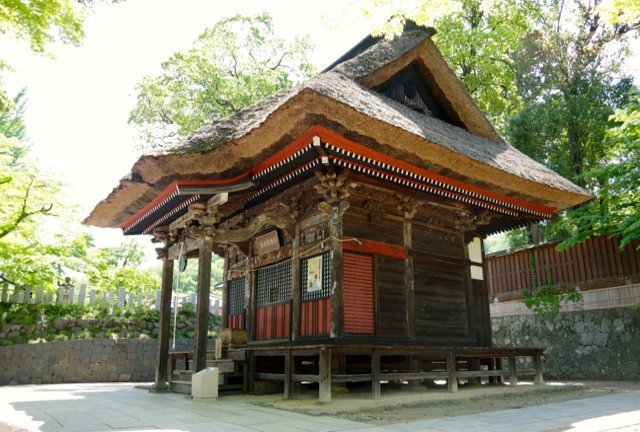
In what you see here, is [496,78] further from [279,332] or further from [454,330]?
[279,332]

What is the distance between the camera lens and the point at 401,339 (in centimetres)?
859

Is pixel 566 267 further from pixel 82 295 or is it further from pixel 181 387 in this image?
pixel 82 295

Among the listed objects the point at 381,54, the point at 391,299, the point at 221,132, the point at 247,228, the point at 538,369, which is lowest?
the point at 538,369

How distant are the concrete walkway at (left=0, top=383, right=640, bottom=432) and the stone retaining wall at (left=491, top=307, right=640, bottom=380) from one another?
6380 mm

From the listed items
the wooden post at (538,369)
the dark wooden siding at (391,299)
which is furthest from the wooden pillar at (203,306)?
the wooden post at (538,369)

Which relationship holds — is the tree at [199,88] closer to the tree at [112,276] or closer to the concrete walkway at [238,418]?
the tree at [112,276]

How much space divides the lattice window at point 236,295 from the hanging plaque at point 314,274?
112 inches

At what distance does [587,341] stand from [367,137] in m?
10.8

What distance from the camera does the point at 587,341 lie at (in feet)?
44.8

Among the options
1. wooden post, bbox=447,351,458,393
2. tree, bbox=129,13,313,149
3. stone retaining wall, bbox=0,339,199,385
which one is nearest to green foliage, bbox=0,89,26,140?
tree, bbox=129,13,313,149

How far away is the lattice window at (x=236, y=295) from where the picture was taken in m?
11.0

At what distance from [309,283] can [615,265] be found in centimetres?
958

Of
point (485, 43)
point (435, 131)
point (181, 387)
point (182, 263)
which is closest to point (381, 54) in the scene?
point (435, 131)

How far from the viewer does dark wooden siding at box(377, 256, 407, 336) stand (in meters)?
8.51
